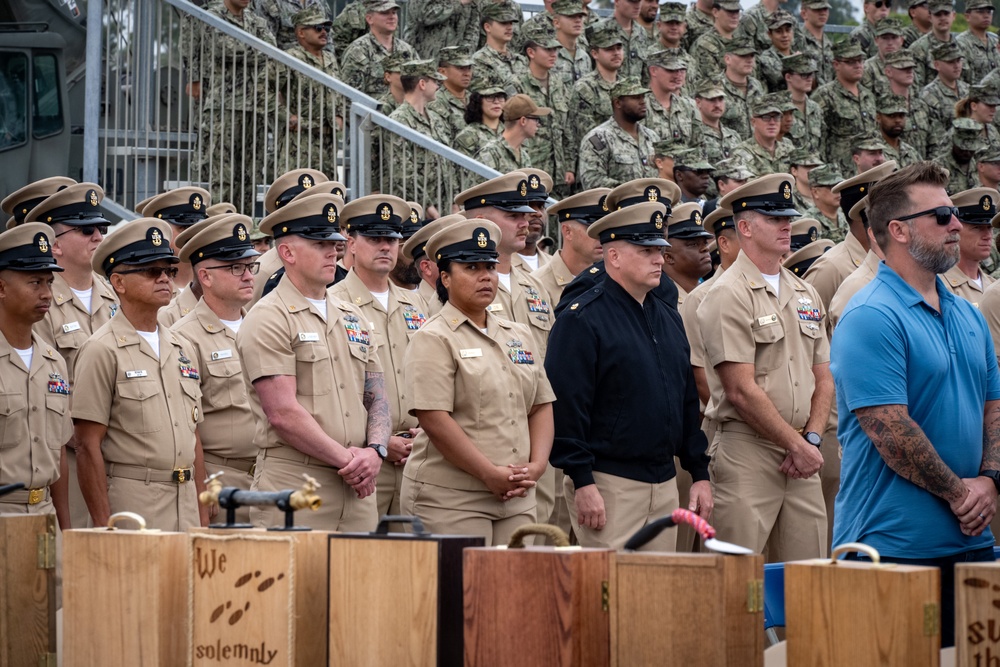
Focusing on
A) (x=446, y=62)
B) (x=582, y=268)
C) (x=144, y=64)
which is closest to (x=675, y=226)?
(x=582, y=268)

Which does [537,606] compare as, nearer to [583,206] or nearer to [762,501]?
[762,501]

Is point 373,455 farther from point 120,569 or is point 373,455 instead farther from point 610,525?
point 120,569

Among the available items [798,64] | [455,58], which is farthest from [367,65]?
[798,64]

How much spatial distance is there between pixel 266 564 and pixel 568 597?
0.75m

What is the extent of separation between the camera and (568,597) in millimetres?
3207

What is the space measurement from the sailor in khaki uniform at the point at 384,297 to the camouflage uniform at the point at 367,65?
476 centimetres

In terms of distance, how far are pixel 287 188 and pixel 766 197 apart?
2.80 m

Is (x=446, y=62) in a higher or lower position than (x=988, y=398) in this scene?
higher

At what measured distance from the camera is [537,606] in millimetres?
3225

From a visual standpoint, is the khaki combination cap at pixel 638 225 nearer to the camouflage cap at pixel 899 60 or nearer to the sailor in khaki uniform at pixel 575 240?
the sailor in khaki uniform at pixel 575 240

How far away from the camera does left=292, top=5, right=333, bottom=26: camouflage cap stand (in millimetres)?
11398

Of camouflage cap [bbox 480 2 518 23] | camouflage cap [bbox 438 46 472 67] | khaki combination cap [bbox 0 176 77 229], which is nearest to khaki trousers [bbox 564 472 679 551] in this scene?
khaki combination cap [bbox 0 176 77 229]

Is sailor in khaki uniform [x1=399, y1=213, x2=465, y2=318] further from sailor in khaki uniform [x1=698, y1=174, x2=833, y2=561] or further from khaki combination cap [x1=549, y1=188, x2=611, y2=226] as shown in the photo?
sailor in khaki uniform [x1=698, y1=174, x2=833, y2=561]

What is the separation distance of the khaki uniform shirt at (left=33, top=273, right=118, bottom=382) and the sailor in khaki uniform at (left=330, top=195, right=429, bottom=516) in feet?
3.73
